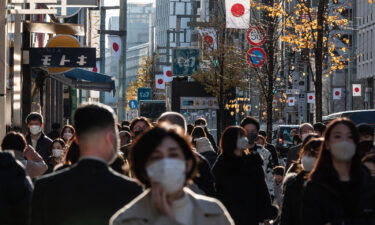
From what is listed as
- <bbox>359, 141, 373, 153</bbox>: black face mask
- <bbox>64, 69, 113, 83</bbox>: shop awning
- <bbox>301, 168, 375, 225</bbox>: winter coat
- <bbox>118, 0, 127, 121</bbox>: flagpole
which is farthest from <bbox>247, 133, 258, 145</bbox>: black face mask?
<bbox>118, 0, 127, 121</bbox>: flagpole

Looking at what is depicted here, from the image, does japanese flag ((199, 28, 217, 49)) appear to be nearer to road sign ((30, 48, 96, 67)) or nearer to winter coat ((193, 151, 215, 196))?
road sign ((30, 48, 96, 67))

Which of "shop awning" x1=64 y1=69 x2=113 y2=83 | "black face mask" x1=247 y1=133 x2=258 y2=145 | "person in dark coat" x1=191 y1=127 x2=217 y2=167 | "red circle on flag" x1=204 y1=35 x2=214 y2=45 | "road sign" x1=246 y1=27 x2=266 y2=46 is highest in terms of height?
"red circle on flag" x1=204 y1=35 x2=214 y2=45

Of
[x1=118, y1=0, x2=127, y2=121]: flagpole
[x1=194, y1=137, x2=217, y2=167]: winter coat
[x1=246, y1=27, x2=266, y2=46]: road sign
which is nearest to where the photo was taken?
[x1=194, y1=137, x2=217, y2=167]: winter coat

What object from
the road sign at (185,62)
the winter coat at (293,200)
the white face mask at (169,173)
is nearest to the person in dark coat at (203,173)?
the winter coat at (293,200)

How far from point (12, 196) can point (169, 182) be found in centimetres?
285

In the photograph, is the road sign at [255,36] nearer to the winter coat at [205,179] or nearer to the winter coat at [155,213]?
the winter coat at [205,179]

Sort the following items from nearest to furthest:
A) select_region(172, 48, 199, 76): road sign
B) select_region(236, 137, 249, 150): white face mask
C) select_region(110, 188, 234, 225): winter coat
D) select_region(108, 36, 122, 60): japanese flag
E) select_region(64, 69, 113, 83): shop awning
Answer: select_region(110, 188, 234, 225): winter coat
select_region(236, 137, 249, 150): white face mask
select_region(64, 69, 113, 83): shop awning
select_region(108, 36, 122, 60): japanese flag
select_region(172, 48, 199, 76): road sign

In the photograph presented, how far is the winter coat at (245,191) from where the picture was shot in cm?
1202

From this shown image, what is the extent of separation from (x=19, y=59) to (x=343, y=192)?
2076cm

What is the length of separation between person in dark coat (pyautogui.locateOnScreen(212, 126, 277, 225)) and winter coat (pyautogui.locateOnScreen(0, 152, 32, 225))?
13.7 ft

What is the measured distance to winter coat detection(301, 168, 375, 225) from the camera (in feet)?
25.6

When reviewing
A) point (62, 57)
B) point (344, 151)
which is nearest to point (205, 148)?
point (344, 151)

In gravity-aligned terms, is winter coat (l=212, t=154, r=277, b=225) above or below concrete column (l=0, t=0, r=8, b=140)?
below

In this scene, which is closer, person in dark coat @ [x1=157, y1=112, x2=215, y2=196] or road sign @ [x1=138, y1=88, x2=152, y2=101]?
person in dark coat @ [x1=157, y1=112, x2=215, y2=196]
